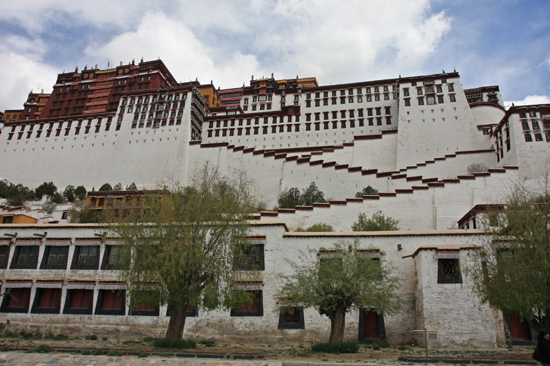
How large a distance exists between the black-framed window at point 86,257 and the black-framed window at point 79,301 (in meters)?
1.09

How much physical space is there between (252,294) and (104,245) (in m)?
7.39

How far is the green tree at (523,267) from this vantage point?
11.1 meters

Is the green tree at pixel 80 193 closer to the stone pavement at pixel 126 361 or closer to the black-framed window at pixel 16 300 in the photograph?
the black-framed window at pixel 16 300

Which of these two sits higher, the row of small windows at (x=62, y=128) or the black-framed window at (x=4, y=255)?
the row of small windows at (x=62, y=128)

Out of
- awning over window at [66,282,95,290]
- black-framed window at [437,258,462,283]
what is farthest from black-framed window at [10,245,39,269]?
black-framed window at [437,258,462,283]

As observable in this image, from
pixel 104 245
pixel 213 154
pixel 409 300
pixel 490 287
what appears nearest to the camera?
pixel 490 287

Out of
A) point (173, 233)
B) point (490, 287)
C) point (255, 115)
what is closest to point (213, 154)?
point (255, 115)

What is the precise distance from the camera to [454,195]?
27.3m

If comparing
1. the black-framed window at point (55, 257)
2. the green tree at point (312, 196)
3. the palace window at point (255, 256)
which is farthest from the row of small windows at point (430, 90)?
the black-framed window at point (55, 257)

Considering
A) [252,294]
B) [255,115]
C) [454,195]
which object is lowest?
[252,294]

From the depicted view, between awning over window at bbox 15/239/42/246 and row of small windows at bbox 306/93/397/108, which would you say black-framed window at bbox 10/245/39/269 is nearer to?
awning over window at bbox 15/239/42/246

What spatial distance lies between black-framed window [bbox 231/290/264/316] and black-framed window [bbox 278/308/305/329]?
85cm

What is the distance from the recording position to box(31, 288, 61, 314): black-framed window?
17734mm

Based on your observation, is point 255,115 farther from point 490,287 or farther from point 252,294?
point 490,287
